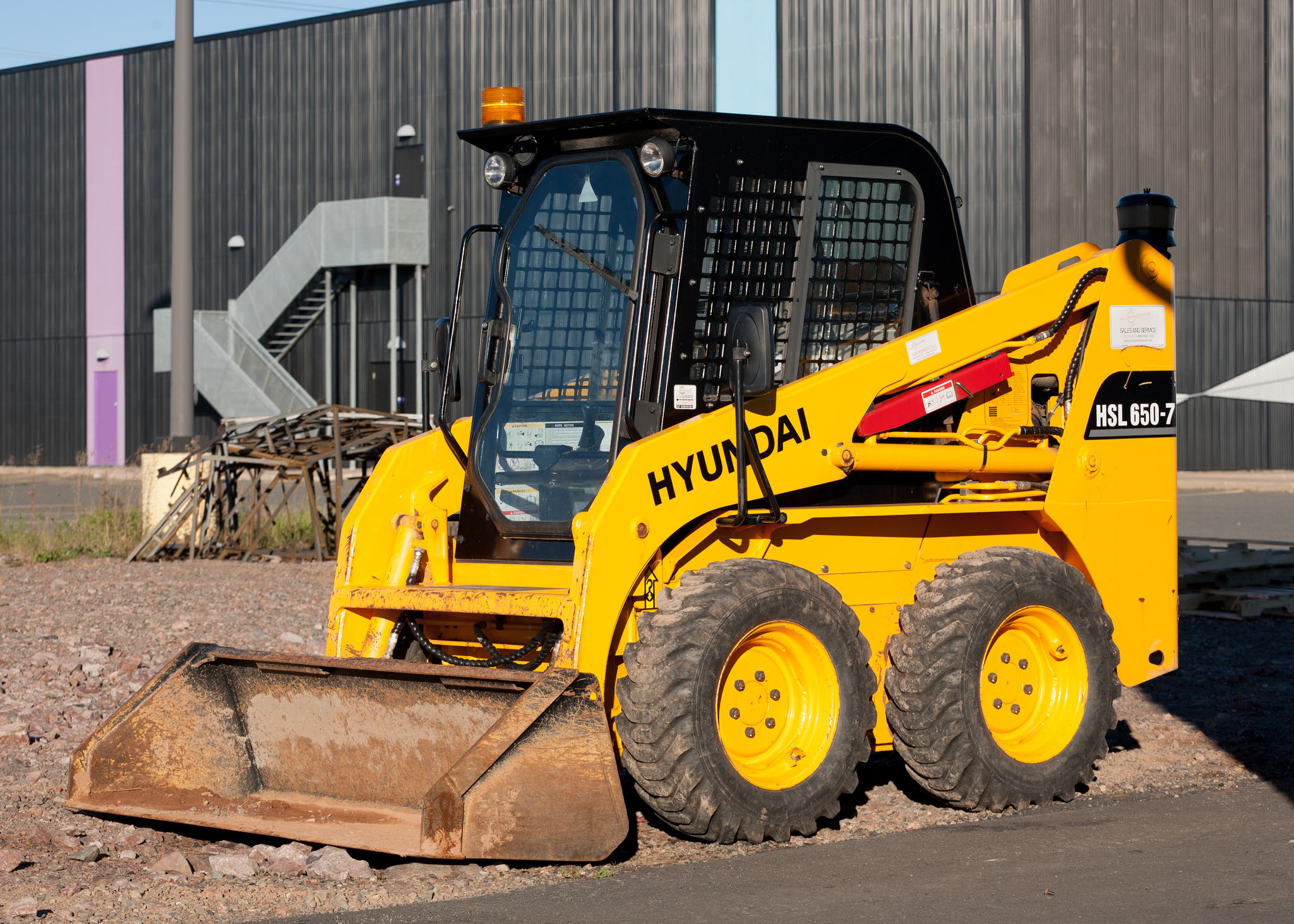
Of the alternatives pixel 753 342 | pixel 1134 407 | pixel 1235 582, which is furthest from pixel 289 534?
pixel 753 342

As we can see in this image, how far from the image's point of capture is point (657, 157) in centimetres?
609

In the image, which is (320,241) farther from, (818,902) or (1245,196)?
(818,902)

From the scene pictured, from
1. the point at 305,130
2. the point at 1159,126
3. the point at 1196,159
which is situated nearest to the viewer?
the point at 1159,126

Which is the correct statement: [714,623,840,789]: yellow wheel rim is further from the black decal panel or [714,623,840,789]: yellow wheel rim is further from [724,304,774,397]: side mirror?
the black decal panel

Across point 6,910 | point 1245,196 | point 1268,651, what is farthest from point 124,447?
point 6,910

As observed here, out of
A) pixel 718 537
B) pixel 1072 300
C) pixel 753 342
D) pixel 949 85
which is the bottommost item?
pixel 718 537

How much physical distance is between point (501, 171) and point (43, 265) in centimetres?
3823

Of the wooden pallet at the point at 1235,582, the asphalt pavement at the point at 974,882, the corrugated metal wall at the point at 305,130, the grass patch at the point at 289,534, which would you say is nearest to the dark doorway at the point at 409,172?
the corrugated metal wall at the point at 305,130

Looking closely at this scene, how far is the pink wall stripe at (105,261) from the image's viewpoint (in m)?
39.8

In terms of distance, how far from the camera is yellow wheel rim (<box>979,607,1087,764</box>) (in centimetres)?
662

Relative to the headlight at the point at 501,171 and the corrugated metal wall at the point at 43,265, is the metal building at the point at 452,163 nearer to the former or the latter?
the corrugated metal wall at the point at 43,265

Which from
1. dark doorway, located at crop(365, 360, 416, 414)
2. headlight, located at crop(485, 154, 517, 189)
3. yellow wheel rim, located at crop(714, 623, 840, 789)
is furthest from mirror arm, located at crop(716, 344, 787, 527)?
dark doorway, located at crop(365, 360, 416, 414)

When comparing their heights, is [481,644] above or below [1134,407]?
below

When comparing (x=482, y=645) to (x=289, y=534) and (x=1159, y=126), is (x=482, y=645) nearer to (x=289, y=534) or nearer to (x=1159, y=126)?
(x=289, y=534)
